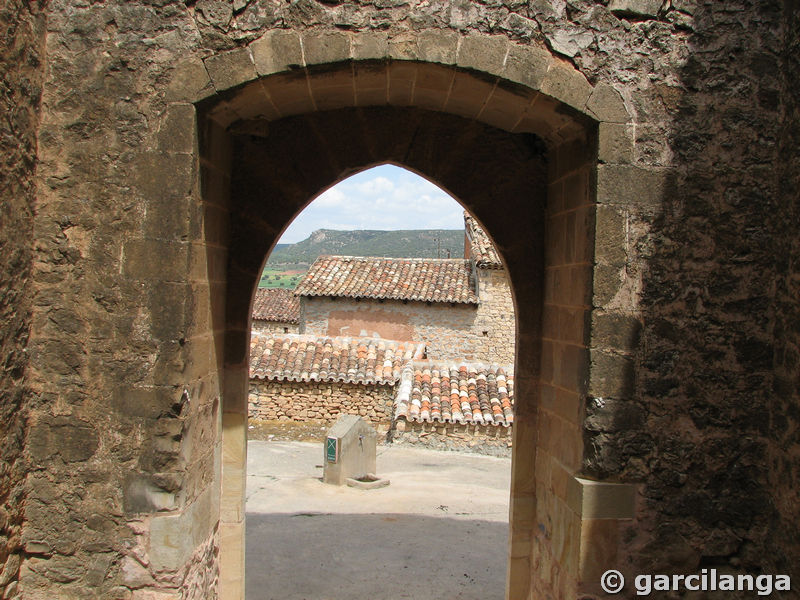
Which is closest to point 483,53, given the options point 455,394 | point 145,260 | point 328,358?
point 145,260

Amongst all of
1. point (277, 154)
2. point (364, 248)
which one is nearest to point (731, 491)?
point (277, 154)

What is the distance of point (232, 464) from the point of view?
402cm

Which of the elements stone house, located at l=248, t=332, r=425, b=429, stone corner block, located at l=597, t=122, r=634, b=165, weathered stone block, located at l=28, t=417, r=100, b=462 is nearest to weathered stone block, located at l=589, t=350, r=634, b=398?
stone corner block, located at l=597, t=122, r=634, b=165

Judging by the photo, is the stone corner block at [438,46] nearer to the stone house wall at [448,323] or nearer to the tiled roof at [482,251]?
the tiled roof at [482,251]

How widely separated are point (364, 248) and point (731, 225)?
69.4m

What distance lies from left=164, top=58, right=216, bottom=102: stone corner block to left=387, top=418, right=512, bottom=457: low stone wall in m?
9.52

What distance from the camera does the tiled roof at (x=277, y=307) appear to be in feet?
89.6

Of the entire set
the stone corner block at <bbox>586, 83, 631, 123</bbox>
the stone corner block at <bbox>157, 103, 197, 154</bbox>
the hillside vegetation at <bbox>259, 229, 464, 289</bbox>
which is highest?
the hillside vegetation at <bbox>259, 229, 464, 289</bbox>

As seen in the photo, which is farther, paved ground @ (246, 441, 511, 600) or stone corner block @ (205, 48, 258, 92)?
paved ground @ (246, 441, 511, 600)

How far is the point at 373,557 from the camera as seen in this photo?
624 centimetres

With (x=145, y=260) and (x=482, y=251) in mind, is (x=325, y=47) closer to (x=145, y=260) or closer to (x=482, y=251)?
(x=145, y=260)

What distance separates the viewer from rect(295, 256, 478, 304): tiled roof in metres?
20.2

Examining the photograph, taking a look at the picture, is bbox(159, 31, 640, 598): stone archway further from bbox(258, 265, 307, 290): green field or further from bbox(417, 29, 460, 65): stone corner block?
bbox(258, 265, 307, 290): green field

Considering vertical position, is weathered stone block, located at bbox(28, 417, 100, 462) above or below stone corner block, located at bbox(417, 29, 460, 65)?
below
